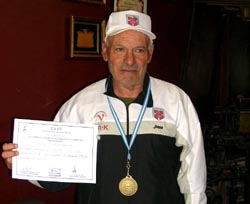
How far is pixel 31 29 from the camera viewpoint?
2373mm

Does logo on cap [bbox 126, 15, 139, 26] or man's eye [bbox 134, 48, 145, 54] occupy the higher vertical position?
logo on cap [bbox 126, 15, 139, 26]

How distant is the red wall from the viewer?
2.27 meters

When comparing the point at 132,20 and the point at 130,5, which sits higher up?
the point at 130,5

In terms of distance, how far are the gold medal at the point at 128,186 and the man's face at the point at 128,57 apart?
41 cm

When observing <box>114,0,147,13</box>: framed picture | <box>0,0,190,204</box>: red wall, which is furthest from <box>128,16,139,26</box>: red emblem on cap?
<box>114,0,147,13</box>: framed picture

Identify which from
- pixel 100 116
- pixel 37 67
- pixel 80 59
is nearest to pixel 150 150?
pixel 100 116

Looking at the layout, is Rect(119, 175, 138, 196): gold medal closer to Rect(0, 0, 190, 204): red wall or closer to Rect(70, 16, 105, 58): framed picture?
Rect(0, 0, 190, 204): red wall

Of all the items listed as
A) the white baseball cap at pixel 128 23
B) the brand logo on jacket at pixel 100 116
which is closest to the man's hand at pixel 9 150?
the brand logo on jacket at pixel 100 116

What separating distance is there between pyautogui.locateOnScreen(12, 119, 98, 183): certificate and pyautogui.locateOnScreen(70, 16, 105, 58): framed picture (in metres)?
1.07

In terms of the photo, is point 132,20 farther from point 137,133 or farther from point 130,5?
point 130,5

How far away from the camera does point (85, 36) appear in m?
2.70

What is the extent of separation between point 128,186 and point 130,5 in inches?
70.4

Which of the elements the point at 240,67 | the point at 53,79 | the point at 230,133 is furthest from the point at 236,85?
the point at 53,79

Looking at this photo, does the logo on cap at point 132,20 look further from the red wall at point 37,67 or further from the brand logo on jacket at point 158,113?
the red wall at point 37,67
